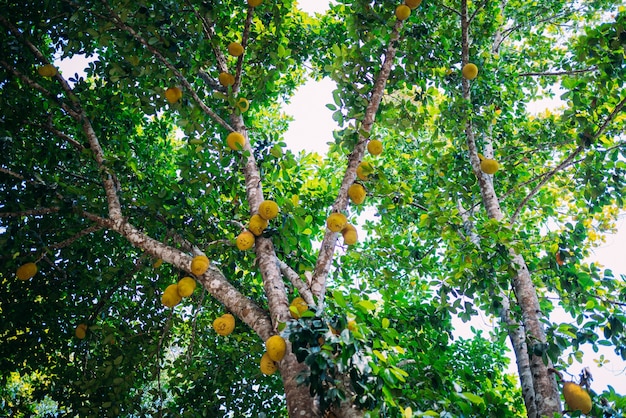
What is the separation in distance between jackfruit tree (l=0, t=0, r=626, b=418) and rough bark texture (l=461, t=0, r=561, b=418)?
0.01 meters

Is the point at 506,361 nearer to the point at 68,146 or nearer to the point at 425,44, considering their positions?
the point at 425,44

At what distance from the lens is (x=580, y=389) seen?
7.10ft

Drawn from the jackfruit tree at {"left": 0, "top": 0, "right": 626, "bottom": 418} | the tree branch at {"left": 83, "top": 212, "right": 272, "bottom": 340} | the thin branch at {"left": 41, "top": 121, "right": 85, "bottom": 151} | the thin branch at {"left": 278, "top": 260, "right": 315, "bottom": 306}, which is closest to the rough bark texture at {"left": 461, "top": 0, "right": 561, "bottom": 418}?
the jackfruit tree at {"left": 0, "top": 0, "right": 626, "bottom": 418}

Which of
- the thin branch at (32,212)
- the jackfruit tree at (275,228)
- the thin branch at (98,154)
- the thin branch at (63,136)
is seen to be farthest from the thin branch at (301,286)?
the thin branch at (63,136)

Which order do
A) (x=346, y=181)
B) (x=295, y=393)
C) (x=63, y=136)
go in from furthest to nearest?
(x=63, y=136)
(x=346, y=181)
(x=295, y=393)

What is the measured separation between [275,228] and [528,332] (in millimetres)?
1817

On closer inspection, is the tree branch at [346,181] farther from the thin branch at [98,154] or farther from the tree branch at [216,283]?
the thin branch at [98,154]

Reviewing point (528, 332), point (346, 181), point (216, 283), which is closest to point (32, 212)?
point (216, 283)

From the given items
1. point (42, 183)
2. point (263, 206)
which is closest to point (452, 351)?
point (263, 206)

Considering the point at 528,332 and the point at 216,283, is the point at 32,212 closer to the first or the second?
the point at 216,283

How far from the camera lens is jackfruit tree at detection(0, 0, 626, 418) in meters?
2.25

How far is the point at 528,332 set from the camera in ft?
8.52

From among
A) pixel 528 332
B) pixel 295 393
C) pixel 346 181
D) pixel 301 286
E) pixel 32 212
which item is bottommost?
pixel 295 393

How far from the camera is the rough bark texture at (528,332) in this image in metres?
2.30
